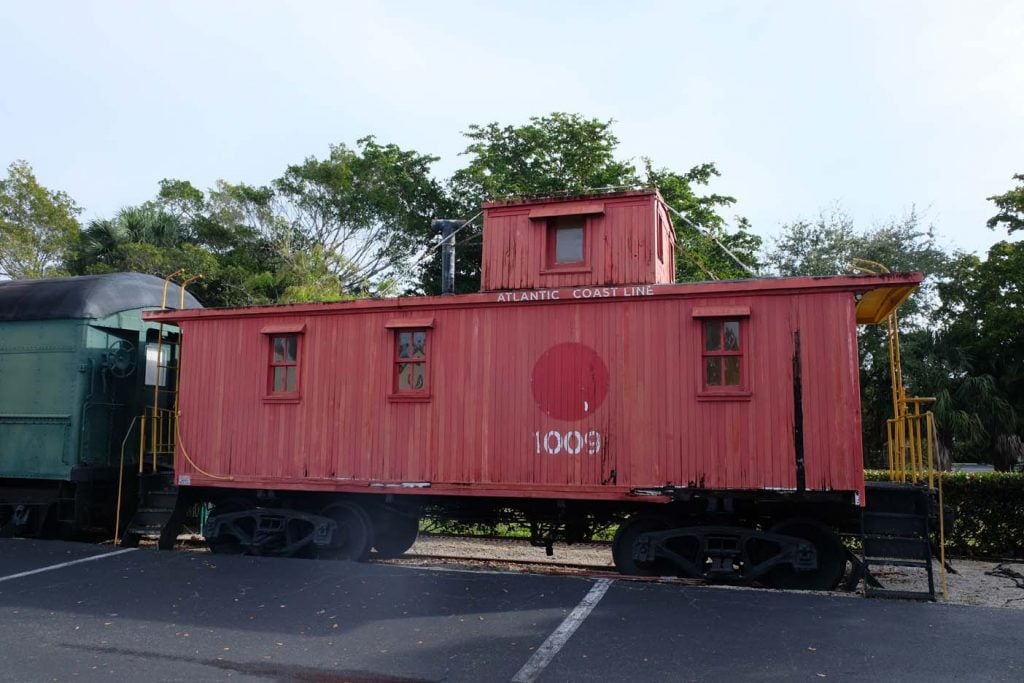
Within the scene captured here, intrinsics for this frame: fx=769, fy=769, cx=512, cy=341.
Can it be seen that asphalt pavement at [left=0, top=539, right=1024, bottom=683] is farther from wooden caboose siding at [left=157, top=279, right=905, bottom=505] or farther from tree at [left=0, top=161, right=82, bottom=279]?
tree at [left=0, top=161, right=82, bottom=279]

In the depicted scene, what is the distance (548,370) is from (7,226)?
2655 cm

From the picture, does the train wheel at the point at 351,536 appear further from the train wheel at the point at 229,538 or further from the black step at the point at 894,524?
the black step at the point at 894,524

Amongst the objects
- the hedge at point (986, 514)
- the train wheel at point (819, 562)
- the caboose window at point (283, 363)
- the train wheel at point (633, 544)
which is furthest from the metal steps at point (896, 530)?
the caboose window at point (283, 363)

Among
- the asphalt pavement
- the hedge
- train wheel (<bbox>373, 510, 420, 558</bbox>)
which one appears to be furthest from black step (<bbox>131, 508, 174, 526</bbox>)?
the hedge

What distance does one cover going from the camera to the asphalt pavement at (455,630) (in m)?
5.55

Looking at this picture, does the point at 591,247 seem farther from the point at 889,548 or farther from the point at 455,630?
the point at 455,630

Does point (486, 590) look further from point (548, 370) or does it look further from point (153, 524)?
point (153, 524)

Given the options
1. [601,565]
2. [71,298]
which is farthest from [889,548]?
[71,298]

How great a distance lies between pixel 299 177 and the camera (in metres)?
34.1

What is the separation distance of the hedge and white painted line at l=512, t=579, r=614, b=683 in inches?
223

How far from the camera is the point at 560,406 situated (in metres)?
9.04

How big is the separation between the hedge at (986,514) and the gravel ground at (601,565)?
1.11 feet

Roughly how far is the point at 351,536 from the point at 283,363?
2.46 metres

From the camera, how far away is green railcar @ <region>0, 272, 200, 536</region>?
35.4ft
